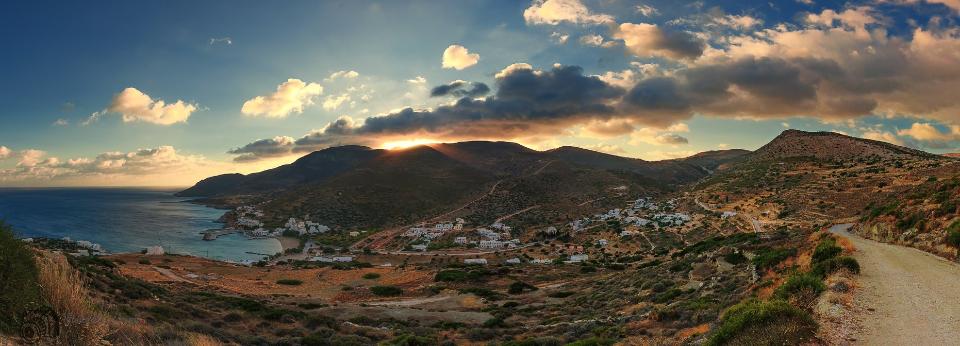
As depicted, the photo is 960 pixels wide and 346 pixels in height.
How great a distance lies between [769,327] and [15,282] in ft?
40.7

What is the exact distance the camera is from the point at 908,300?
435 inches

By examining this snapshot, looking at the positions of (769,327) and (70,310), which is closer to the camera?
(70,310)

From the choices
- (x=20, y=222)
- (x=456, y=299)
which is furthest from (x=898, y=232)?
(x=20, y=222)

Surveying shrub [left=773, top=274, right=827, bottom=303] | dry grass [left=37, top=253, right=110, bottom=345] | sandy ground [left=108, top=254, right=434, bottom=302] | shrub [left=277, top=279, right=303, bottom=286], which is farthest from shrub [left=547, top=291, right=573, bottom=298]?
dry grass [left=37, top=253, right=110, bottom=345]

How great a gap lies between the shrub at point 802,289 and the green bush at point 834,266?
2.25 m

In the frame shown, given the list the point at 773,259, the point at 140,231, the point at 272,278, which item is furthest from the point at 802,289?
the point at 140,231

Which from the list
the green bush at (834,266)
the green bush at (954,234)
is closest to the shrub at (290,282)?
the green bush at (834,266)

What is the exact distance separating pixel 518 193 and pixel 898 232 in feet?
366

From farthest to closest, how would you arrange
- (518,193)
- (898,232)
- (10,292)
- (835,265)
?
(518,193)
(898,232)
(835,265)
(10,292)

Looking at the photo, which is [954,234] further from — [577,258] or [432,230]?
[432,230]

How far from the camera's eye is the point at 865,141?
303 ft

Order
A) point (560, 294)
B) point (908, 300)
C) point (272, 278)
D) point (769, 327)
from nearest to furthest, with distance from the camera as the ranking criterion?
point (769, 327) → point (908, 300) → point (560, 294) → point (272, 278)

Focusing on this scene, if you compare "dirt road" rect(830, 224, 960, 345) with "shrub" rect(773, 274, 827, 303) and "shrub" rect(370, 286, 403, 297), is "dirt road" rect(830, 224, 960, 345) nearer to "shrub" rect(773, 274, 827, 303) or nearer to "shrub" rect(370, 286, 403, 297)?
"shrub" rect(773, 274, 827, 303)

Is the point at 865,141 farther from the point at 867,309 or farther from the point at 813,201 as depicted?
the point at 867,309
